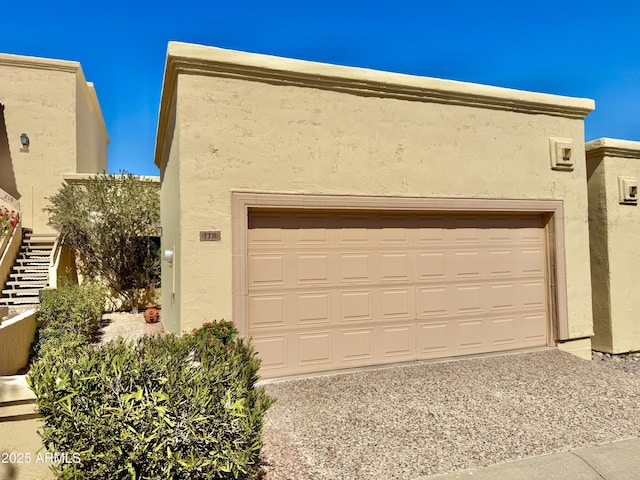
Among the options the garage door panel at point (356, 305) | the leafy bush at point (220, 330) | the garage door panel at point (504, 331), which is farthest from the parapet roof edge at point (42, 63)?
the garage door panel at point (504, 331)

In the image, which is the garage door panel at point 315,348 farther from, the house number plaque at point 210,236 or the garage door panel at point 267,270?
the house number plaque at point 210,236

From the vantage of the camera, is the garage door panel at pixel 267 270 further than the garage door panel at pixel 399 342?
No

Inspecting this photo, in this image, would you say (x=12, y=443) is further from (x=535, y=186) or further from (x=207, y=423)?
(x=535, y=186)

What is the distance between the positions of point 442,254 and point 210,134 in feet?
14.3

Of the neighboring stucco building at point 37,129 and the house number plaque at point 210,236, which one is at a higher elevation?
the neighboring stucco building at point 37,129

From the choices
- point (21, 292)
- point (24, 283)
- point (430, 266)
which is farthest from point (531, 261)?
point (24, 283)

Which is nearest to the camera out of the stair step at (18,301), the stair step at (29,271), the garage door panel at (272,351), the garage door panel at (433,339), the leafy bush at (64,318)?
the garage door panel at (272,351)

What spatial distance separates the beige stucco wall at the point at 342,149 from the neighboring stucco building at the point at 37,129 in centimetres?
1248

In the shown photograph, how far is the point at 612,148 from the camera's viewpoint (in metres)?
8.28

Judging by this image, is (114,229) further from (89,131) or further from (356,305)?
(89,131)

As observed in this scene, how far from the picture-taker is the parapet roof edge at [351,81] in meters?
6.01

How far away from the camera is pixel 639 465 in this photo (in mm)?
3840

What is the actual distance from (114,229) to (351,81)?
9.78m

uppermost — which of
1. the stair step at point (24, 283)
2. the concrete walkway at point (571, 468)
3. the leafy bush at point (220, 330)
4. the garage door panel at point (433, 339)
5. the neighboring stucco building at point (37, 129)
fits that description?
the neighboring stucco building at point (37, 129)
